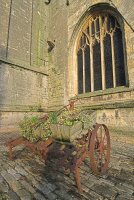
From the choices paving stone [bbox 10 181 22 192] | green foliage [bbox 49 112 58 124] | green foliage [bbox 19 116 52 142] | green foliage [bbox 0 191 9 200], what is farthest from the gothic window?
green foliage [bbox 0 191 9 200]

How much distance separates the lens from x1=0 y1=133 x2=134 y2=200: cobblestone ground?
8.32 feet

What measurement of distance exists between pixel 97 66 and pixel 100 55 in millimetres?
587

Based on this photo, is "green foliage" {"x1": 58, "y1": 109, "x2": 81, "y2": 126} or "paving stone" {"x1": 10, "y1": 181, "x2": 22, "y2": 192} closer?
"paving stone" {"x1": 10, "y1": 181, "x2": 22, "y2": 192}

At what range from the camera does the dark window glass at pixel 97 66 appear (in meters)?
8.43

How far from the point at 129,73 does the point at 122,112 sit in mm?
1632

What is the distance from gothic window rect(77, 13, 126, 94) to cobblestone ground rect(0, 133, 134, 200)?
15.2 ft

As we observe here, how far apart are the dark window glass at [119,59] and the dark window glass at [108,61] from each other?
0.34 meters

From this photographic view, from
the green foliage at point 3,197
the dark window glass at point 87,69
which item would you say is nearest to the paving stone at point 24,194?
the green foliage at point 3,197

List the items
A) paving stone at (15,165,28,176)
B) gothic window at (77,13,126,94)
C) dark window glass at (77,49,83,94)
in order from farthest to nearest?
dark window glass at (77,49,83,94) → gothic window at (77,13,126,94) → paving stone at (15,165,28,176)

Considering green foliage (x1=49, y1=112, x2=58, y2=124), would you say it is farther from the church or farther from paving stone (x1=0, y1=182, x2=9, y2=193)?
the church

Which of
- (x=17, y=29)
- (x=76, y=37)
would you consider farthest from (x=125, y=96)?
(x=17, y=29)

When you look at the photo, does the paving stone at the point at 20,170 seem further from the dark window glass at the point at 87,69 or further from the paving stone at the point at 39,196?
the dark window glass at the point at 87,69

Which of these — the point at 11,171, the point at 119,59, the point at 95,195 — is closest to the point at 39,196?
the point at 95,195

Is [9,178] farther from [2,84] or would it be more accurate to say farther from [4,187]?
[2,84]
